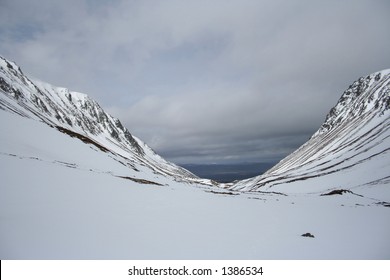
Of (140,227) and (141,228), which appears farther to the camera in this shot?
(140,227)

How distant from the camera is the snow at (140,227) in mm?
12211

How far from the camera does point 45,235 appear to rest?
12.2m

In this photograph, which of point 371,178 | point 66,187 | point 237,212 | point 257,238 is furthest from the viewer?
point 371,178

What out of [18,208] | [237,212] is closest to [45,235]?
[18,208]

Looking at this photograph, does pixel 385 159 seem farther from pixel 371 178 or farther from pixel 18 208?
pixel 18 208

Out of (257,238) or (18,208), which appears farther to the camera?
(257,238)

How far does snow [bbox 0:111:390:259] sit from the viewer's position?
12.2 meters

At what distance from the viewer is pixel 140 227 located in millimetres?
15609
